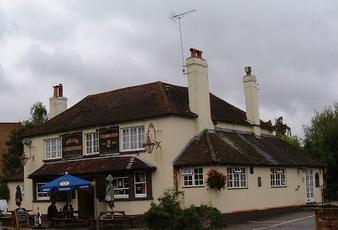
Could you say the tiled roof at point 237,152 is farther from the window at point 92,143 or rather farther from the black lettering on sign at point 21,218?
the black lettering on sign at point 21,218

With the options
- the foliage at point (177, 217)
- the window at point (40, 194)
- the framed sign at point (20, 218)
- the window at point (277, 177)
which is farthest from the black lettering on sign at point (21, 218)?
the window at point (277, 177)

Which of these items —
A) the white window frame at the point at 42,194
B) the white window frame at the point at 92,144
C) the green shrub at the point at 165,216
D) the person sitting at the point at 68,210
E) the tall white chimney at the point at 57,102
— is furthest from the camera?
the tall white chimney at the point at 57,102

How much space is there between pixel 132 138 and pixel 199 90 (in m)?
4.27

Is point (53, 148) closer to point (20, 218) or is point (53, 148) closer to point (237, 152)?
point (20, 218)

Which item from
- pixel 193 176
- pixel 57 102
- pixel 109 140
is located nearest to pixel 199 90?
pixel 193 176

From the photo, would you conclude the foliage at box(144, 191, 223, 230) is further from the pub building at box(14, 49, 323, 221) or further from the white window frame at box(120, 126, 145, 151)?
the white window frame at box(120, 126, 145, 151)

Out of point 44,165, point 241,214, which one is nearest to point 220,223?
point 241,214

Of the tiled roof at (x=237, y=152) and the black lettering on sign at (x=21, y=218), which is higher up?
the tiled roof at (x=237, y=152)

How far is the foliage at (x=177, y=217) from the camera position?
56.7 ft

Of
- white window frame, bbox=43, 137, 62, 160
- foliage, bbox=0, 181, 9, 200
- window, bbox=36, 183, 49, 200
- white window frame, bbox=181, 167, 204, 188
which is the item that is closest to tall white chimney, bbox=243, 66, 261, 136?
white window frame, bbox=181, 167, 204, 188

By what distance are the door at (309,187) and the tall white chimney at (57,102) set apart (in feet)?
53.7

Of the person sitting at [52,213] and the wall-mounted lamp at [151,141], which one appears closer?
the wall-mounted lamp at [151,141]

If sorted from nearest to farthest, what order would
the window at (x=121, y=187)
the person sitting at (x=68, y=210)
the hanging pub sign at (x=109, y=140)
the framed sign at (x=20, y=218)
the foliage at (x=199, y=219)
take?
1. the foliage at (x=199, y=219)
2. the framed sign at (x=20, y=218)
3. the window at (x=121, y=187)
4. the person sitting at (x=68, y=210)
5. the hanging pub sign at (x=109, y=140)

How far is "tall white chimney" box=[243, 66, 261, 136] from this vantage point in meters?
35.0
